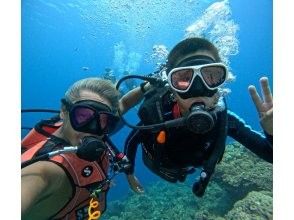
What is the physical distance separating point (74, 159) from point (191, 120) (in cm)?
85

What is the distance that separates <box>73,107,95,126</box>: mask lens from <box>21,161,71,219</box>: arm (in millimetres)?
393

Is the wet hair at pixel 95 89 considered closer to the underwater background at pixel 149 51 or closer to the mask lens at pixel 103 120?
the mask lens at pixel 103 120

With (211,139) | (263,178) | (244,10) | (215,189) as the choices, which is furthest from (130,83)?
(244,10)

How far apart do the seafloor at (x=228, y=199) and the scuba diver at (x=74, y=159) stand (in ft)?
12.4

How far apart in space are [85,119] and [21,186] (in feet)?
2.11

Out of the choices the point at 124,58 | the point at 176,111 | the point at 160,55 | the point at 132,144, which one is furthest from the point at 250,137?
the point at 124,58

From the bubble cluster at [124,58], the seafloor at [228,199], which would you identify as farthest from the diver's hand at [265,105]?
the bubble cluster at [124,58]

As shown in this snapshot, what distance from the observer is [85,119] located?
7.23 ft

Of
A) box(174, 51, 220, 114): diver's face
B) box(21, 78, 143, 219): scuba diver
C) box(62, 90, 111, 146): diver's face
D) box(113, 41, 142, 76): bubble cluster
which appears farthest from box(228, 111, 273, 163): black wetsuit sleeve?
box(113, 41, 142, 76): bubble cluster

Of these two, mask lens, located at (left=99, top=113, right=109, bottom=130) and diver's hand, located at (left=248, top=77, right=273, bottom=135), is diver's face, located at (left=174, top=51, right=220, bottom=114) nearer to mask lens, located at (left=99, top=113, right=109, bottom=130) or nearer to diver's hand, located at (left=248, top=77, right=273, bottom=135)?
diver's hand, located at (left=248, top=77, right=273, bottom=135)

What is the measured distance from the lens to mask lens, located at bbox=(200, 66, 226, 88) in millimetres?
2410

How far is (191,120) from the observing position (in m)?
2.26

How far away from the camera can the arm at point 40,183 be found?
5.51ft
